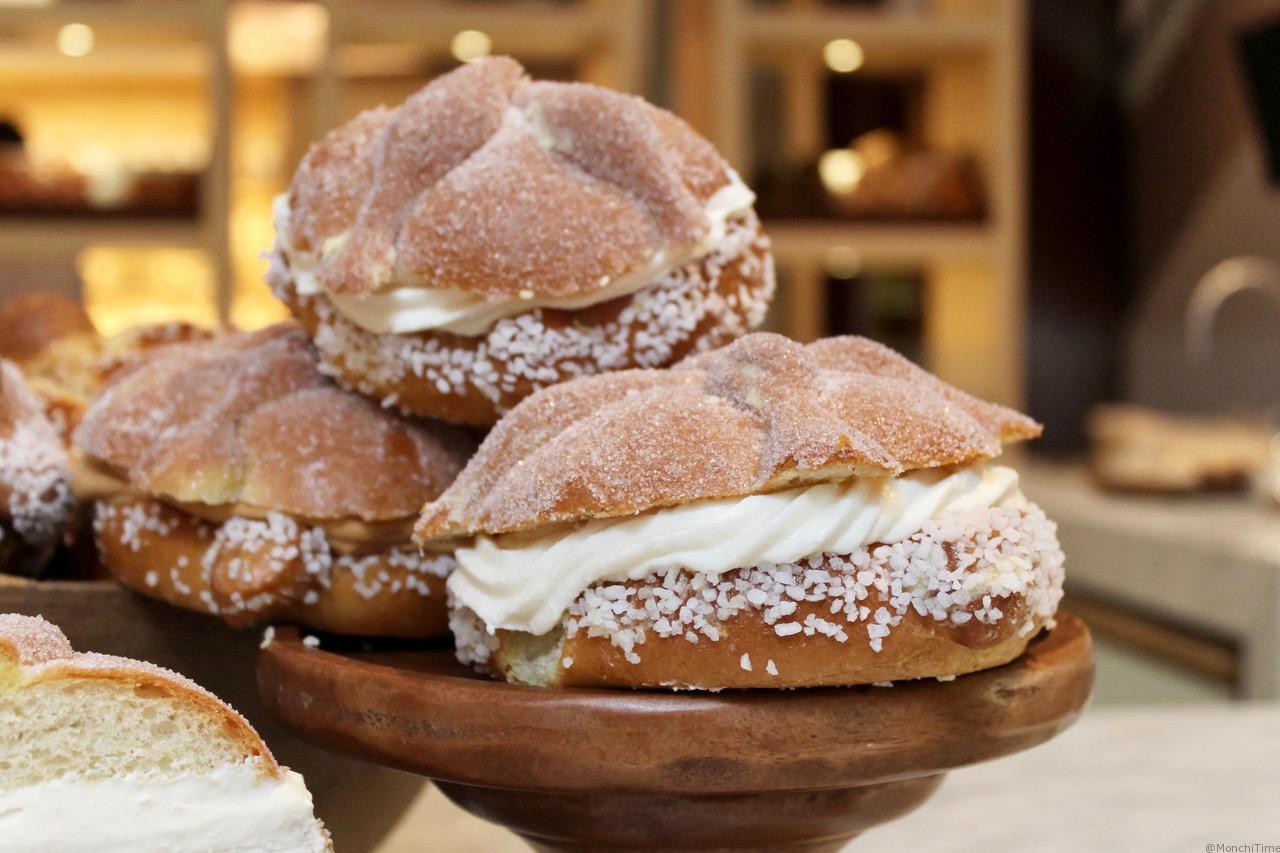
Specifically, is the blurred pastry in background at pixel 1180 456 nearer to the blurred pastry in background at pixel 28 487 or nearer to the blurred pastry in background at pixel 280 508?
the blurred pastry in background at pixel 280 508

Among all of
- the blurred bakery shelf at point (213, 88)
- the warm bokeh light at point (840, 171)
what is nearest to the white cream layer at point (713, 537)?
the blurred bakery shelf at point (213, 88)

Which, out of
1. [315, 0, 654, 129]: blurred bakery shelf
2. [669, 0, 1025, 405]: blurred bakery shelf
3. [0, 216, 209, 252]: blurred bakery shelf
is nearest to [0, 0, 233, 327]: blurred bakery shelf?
[0, 216, 209, 252]: blurred bakery shelf

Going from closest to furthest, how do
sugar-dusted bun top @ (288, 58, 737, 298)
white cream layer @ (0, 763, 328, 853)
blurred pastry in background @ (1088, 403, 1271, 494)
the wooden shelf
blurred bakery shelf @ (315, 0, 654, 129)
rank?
white cream layer @ (0, 763, 328, 853)
sugar-dusted bun top @ (288, 58, 737, 298)
blurred pastry in background @ (1088, 403, 1271, 494)
blurred bakery shelf @ (315, 0, 654, 129)
the wooden shelf

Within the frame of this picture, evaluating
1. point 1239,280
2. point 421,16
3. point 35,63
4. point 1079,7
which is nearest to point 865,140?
point 1079,7

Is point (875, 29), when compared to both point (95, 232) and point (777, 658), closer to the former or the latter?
point (95, 232)

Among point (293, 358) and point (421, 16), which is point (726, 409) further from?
point (421, 16)

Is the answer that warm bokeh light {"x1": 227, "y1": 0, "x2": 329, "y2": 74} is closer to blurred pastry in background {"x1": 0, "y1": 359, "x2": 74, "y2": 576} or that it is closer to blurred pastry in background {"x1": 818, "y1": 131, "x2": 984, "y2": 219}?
blurred pastry in background {"x1": 818, "y1": 131, "x2": 984, "y2": 219}
